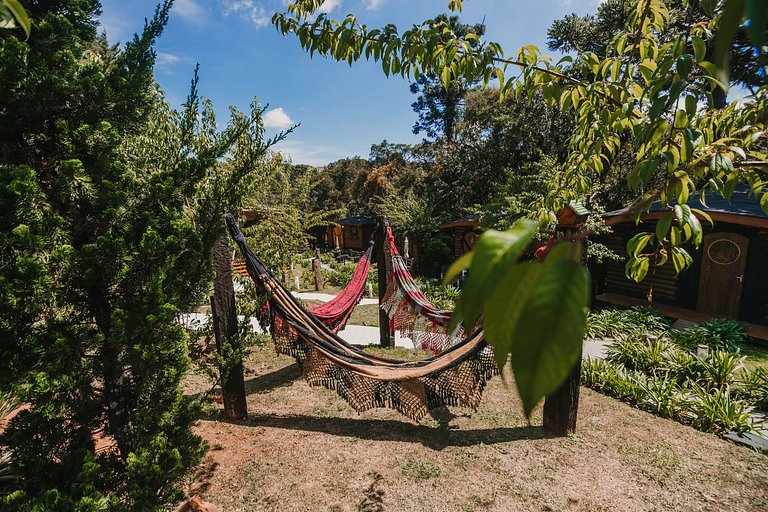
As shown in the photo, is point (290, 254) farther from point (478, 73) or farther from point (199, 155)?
point (478, 73)

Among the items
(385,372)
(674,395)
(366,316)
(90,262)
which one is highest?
(90,262)

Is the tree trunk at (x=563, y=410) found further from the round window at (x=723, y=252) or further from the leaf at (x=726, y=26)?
the round window at (x=723, y=252)

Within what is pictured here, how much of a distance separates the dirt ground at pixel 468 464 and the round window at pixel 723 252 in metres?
5.71

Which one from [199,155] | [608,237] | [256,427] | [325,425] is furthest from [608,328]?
[199,155]

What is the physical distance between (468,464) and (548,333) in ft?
10.3

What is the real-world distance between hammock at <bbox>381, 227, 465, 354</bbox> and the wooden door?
659 cm

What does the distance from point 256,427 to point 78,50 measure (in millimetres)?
3141

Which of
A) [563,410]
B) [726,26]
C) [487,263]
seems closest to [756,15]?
[726,26]

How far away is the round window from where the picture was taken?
7.20 metres

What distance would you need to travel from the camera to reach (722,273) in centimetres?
737

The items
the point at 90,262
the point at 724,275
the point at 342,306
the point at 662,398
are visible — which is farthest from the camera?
the point at 724,275

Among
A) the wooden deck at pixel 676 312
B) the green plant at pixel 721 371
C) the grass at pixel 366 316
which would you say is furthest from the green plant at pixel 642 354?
the grass at pixel 366 316

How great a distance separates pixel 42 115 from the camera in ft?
5.24

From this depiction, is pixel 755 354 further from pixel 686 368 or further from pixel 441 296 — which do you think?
pixel 441 296
